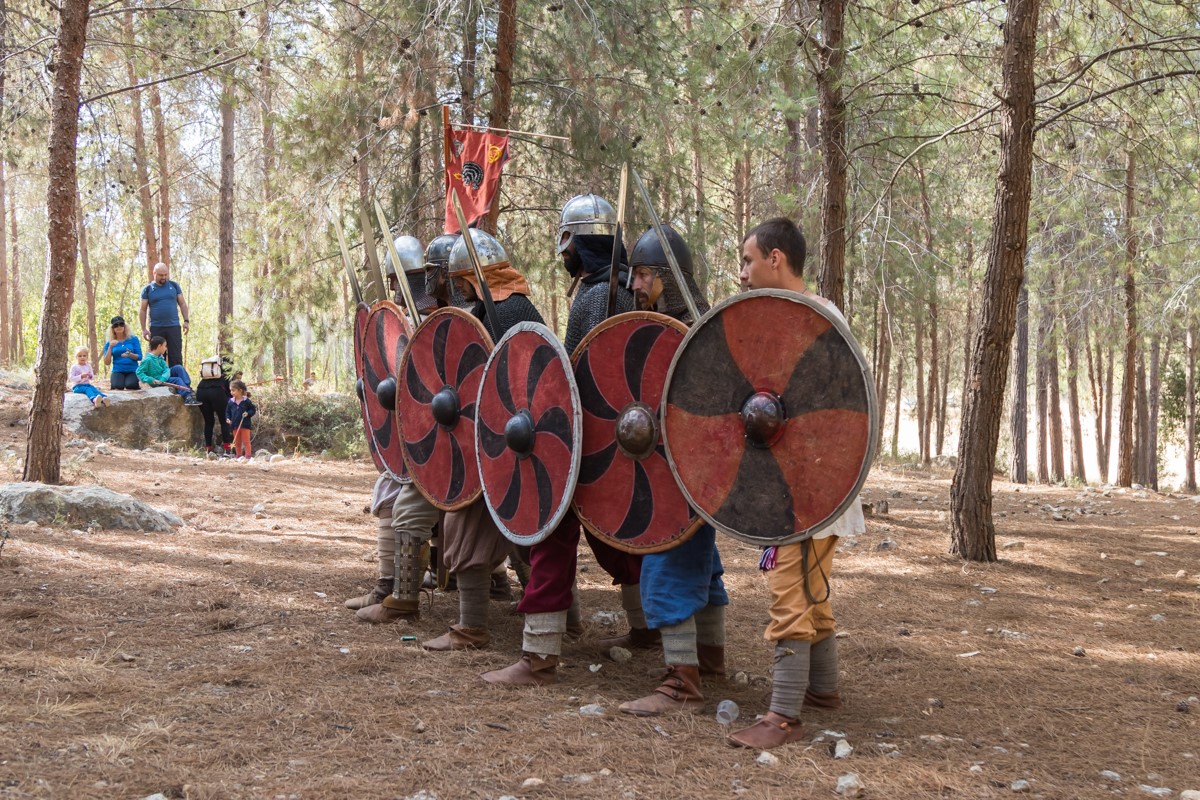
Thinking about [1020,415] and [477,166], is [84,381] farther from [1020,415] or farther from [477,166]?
[1020,415]

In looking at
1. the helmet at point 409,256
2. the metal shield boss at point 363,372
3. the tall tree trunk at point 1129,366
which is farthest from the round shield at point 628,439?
the tall tree trunk at point 1129,366

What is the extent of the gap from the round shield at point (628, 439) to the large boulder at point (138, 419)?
9070mm

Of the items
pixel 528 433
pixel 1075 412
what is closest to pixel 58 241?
pixel 528 433

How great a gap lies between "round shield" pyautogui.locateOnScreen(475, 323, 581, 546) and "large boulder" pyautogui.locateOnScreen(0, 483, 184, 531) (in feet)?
11.1

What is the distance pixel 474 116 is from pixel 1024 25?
393 cm

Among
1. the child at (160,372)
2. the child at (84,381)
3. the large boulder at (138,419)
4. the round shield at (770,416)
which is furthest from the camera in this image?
the child at (160,372)

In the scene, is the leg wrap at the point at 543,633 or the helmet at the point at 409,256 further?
the helmet at the point at 409,256

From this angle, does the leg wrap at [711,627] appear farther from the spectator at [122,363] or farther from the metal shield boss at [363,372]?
the spectator at [122,363]

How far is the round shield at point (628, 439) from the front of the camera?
3.37 meters

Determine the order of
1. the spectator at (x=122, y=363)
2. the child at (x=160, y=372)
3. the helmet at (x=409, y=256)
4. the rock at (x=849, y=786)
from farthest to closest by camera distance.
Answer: the child at (x=160, y=372) → the spectator at (x=122, y=363) → the helmet at (x=409, y=256) → the rock at (x=849, y=786)

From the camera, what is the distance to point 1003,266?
20.1 ft

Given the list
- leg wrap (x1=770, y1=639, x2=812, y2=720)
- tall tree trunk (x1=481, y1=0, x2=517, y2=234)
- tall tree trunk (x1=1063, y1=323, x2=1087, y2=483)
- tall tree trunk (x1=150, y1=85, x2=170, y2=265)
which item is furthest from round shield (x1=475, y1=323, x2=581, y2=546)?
tall tree trunk (x1=1063, y1=323, x2=1087, y2=483)

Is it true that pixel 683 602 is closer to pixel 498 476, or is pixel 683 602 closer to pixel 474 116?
pixel 498 476

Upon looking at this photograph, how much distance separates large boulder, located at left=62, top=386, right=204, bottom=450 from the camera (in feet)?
36.0
